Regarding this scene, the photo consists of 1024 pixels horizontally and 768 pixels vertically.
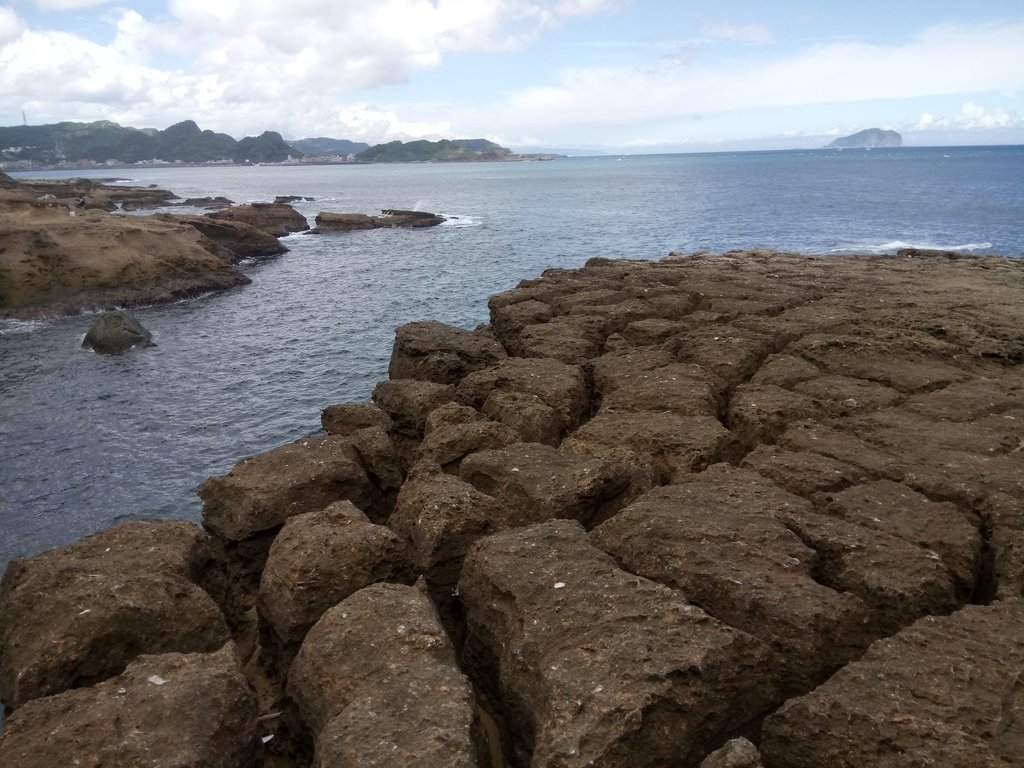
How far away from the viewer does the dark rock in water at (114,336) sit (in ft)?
80.1

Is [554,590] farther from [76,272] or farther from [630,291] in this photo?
[76,272]

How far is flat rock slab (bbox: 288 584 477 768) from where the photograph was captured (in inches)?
172

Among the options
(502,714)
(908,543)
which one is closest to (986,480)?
(908,543)

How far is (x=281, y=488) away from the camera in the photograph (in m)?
8.40

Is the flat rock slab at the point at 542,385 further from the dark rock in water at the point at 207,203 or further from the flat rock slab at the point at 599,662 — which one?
the dark rock in water at the point at 207,203

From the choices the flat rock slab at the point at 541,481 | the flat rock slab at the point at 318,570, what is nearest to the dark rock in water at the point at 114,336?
the flat rock slab at the point at 541,481

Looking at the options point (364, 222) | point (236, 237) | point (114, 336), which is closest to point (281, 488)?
point (114, 336)

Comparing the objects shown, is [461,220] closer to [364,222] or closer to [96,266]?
[364,222]

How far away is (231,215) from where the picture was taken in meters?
56.9

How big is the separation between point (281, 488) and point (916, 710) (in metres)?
6.60

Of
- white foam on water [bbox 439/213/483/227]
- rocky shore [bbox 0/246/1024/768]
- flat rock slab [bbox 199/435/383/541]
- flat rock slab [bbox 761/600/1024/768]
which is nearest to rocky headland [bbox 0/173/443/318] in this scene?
white foam on water [bbox 439/213/483/227]

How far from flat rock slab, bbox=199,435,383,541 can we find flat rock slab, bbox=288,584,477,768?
108 inches

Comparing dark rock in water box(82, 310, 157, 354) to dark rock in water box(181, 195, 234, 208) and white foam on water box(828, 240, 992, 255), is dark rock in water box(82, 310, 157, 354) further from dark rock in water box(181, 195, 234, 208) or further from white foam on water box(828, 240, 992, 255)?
dark rock in water box(181, 195, 234, 208)

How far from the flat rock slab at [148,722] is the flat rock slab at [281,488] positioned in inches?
109
